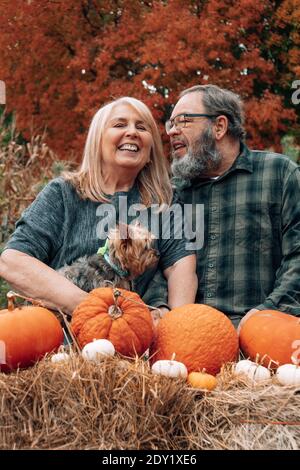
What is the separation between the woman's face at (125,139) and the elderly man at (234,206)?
404 mm

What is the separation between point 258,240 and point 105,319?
1.15 m

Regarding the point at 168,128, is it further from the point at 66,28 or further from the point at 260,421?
the point at 66,28

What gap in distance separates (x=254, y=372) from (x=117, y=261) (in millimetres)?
646

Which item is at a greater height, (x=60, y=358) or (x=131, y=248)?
(x=131, y=248)

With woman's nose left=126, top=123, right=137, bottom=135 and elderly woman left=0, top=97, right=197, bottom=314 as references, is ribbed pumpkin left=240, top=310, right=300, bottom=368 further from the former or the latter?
woman's nose left=126, top=123, right=137, bottom=135

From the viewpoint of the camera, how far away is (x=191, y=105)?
298 centimetres

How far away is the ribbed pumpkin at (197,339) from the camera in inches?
73.9

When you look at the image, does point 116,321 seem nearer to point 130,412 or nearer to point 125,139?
point 130,412

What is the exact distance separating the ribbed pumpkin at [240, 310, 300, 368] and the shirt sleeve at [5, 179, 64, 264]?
0.88 m

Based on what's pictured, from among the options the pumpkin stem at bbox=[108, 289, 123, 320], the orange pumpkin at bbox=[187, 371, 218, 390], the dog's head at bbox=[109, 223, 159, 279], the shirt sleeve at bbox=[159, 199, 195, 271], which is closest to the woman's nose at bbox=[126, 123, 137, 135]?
the shirt sleeve at bbox=[159, 199, 195, 271]

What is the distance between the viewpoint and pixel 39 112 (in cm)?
821

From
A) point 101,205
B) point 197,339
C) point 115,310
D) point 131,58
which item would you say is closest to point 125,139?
point 101,205

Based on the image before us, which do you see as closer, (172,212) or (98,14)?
(172,212)
